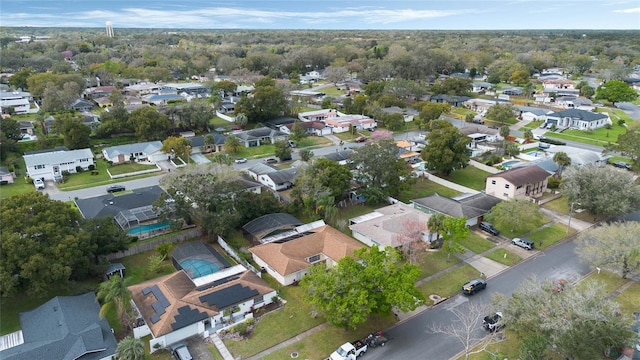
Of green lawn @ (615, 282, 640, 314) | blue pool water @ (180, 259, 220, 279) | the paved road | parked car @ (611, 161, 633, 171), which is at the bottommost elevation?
the paved road

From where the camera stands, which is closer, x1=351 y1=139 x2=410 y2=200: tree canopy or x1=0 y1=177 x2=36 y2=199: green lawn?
x1=351 y1=139 x2=410 y2=200: tree canopy

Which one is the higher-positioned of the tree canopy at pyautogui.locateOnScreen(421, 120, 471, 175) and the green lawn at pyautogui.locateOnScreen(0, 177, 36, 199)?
the tree canopy at pyautogui.locateOnScreen(421, 120, 471, 175)

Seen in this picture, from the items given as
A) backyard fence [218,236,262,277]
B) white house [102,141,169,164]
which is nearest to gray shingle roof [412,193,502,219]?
backyard fence [218,236,262,277]

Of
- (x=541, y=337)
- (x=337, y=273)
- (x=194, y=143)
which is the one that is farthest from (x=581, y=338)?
(x=194, y=143)

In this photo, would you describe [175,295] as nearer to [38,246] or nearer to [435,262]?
[38,246]

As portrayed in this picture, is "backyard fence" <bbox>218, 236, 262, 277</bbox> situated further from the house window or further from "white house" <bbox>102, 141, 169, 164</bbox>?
"white house" <bbox>102, 141, 169, 164</bbox>

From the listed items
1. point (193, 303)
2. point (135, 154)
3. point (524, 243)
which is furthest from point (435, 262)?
point (135, 154)
